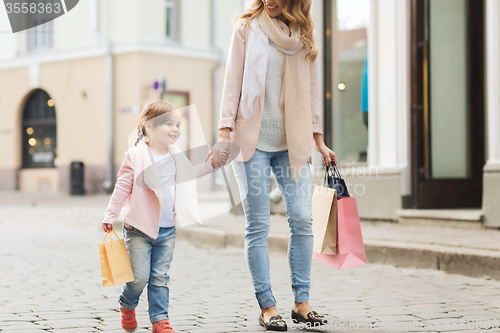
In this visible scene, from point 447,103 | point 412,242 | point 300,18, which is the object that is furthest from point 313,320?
point 447,103

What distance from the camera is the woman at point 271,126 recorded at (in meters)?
3.21

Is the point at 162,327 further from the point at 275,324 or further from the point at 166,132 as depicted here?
the point at 166,132

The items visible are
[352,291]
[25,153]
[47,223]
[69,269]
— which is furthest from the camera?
[25,153]

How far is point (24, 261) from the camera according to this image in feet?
19.3

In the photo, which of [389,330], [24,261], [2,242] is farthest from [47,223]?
[389,330]

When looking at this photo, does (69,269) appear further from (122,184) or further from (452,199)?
(452,199)

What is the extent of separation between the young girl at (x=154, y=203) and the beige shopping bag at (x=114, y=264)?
0.05 meters

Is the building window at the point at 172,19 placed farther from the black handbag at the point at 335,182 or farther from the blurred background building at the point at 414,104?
the black handbag at the point at 335,182

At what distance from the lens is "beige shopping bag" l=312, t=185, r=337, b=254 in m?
3.35

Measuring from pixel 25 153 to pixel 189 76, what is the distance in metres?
6.03

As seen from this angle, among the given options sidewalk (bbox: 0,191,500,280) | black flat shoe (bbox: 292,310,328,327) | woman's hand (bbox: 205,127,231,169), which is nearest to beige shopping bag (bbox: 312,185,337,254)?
black flat shoe (bbox: 292,310,328,327)

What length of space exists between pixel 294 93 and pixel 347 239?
0.83 meters

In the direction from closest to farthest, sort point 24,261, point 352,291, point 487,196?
1. point 352,291
2. point 24,261
3. point 487,196

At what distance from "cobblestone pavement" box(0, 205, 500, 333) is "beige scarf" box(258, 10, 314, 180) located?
3.00ft
